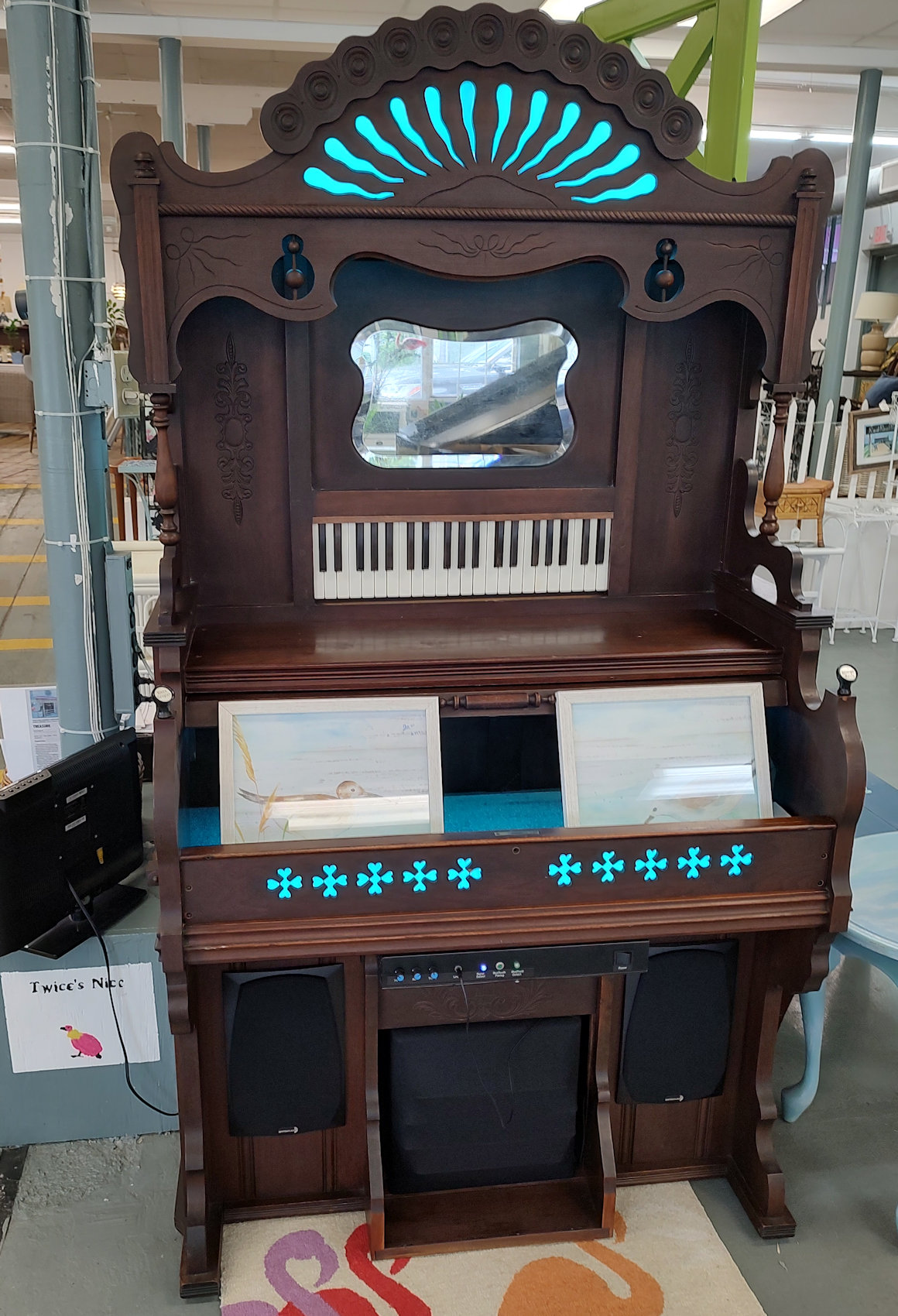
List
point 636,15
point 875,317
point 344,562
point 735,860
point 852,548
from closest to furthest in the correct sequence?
point 735,860
point 344,562
point 636,15
point 852,548
point 875,317

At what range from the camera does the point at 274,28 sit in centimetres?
671

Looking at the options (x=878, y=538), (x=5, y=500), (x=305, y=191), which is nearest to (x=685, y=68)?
(x=305, y=191)

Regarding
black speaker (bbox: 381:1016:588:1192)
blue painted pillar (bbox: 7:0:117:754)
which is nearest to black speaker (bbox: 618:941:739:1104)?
→ black speaker (bbox: 381:1016:588:1192)

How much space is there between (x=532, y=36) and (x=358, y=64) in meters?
0.31

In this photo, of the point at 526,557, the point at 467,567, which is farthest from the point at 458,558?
the point at 526,557

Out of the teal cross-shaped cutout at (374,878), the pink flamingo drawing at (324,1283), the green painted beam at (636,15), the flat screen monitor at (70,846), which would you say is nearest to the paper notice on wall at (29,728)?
the flat screen monitor at (70,846)

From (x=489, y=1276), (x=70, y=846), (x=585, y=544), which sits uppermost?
(x=585, y=544)

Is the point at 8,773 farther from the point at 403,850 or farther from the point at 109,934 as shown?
the point at 403,850

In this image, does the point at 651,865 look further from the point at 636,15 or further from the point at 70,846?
the point at 636,15

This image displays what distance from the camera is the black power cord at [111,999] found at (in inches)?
87.0

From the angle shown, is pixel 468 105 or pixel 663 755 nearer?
pixel 468 105

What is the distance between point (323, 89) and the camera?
1.76 metres

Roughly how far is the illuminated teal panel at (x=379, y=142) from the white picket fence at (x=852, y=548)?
456 centimetres

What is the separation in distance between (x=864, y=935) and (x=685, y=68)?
2.14 m
